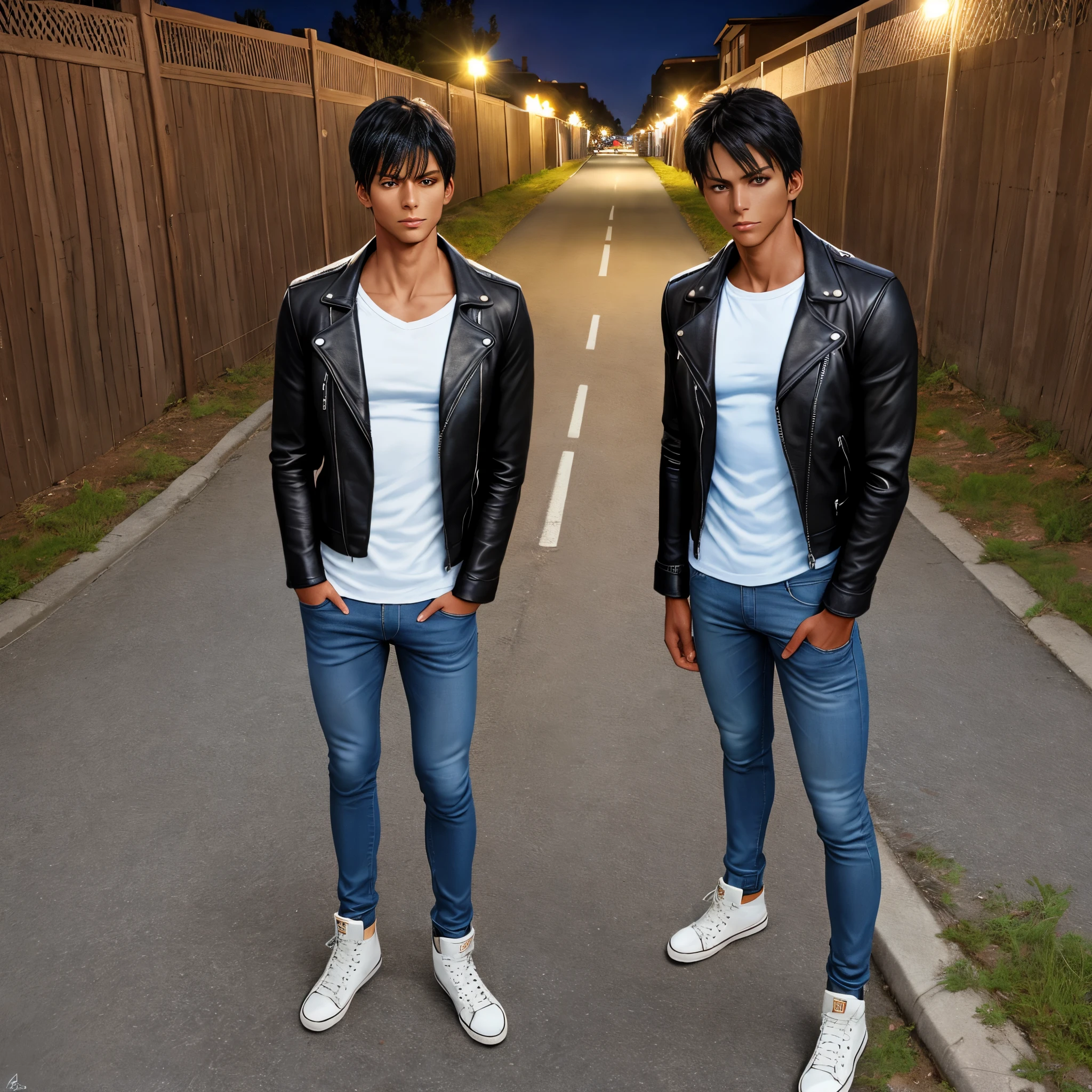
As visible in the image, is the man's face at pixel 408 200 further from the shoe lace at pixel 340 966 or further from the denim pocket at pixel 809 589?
the shoe lace at pixel 340 966

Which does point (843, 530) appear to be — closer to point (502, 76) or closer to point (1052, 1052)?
point (1052, 1052)

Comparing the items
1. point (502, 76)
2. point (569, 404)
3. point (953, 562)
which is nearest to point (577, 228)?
point (569, 404)

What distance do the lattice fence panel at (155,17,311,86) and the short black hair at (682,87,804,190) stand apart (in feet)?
27.7

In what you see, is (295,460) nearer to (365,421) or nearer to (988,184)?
(365,421)

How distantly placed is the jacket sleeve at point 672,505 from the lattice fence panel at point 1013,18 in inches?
264

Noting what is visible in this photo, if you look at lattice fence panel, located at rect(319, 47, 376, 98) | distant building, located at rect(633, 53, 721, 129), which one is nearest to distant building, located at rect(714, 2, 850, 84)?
distant building, located at rect(633, 53, 721, 129)

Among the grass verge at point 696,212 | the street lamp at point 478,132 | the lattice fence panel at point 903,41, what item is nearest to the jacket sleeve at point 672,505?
the grass verge at point 696,212

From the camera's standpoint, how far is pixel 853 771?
267cm

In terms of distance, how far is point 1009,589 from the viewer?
6004mm

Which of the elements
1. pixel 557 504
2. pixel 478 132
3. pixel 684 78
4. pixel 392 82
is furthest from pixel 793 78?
pixel 684 78

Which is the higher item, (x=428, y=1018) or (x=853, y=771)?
(x=853, y=771)

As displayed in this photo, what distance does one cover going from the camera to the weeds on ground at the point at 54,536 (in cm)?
609

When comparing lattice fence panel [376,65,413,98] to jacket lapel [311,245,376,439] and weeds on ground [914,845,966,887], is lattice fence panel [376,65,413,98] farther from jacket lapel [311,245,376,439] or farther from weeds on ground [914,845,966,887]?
weeds on ground [914,845,966,887]

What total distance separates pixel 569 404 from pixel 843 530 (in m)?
8.00
